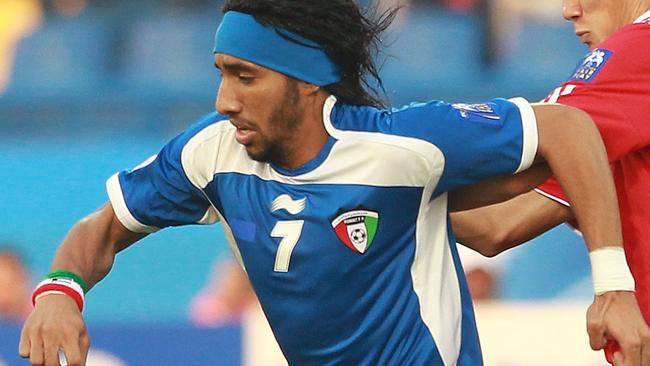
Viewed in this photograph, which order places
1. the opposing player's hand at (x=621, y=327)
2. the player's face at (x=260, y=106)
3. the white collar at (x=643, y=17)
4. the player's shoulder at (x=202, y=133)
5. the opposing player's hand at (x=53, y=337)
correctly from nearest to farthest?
the opposing player's hand at (x=621, y=327)
the opposing player's hand at (x=53, y=337)
the player's face at (x=260, y=106)
the player's shoulder at (x=202, y=133)
the white collar at (x=643, y=17)

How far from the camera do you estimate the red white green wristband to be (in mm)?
3736

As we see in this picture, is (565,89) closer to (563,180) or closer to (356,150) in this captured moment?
(563,180)

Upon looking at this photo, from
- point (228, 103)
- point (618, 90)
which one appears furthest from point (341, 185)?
point (618, 90)

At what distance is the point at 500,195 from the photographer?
Result: 3717 mm

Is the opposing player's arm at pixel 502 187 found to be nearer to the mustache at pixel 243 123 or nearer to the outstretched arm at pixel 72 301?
the mustache at pixel 243 123

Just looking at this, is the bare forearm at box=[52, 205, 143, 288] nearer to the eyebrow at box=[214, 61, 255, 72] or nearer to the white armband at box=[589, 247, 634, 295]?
the eyebrow at box=[214, 61, 255, 72]

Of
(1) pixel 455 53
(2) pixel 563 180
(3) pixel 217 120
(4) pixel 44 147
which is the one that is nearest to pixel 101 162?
(4) pixel 44 147

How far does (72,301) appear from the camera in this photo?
3.71 m

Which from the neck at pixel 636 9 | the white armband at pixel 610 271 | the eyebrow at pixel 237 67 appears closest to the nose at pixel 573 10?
the neck at pixel 636 9

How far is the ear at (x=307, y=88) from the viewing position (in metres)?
3.74

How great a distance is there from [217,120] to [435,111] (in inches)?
26.6

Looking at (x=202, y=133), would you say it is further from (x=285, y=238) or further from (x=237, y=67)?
(x=285, y=238)

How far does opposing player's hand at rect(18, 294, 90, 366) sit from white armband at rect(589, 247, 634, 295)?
1346mm

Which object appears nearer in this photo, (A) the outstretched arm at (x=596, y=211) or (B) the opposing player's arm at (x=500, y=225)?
(A) the outstretched arm at (x=596, y=211)
